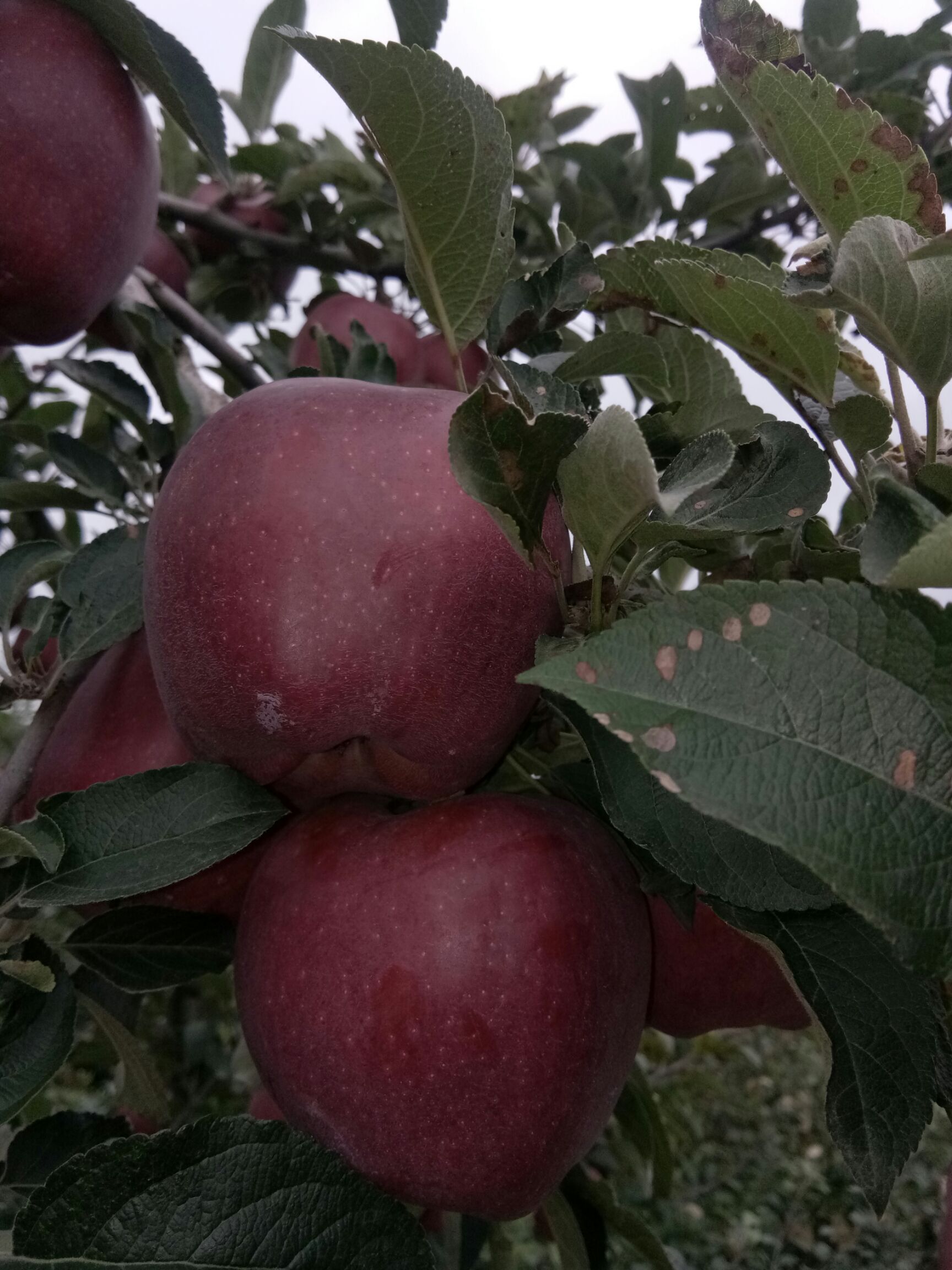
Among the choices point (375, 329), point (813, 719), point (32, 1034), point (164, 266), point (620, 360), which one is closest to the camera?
point (813, 719)

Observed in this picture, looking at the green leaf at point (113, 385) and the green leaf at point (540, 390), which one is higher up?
the green leaf at point (540, 390)

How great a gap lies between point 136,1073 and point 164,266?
38.4 inches

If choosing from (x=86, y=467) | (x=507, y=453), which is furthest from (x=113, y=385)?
(x=507, y=453)

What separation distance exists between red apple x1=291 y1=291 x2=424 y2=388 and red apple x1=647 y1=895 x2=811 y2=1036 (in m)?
0.73

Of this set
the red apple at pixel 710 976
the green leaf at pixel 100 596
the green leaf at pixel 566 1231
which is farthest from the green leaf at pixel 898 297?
the green leaf at pixel 566 1231

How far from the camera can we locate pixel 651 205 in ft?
4.31

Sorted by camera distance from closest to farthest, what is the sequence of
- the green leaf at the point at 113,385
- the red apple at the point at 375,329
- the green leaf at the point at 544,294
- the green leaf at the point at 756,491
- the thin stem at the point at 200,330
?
the green leaf at the point at 756,491 → the green leaf at the point at 544,294 → the green leaf at the point at 113,385 → the thin stem at the point at 200,330 → the red apple at the point at 375,329

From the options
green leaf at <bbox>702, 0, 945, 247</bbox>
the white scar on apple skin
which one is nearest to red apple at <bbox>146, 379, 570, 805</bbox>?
the white scar on apple skin

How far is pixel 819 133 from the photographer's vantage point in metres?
0.48

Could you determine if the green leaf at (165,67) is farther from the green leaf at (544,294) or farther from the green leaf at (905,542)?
the green leaf at (905,542)

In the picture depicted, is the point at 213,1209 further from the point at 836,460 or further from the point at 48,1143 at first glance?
the point at 836,460

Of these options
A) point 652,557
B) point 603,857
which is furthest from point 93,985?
point 652,557

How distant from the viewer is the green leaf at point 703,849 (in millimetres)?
470

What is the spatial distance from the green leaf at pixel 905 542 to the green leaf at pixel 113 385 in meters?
0.66
